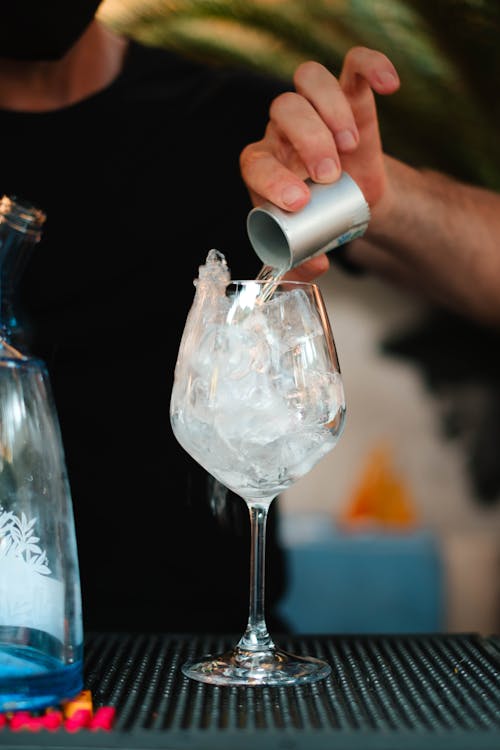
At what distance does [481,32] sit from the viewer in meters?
1.24

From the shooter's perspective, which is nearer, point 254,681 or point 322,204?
point 254,681

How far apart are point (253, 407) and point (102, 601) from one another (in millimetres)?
610

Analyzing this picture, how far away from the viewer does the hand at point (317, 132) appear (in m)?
0.78

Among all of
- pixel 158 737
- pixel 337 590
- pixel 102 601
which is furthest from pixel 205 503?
pixel 337 590

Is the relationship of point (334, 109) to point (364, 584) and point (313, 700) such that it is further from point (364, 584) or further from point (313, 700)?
point (364, 584)

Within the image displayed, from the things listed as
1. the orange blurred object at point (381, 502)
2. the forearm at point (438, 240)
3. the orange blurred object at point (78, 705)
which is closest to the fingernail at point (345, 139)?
the forearm at point (438, 240)

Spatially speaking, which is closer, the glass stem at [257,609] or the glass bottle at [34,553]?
the glass bottle at [34,553]

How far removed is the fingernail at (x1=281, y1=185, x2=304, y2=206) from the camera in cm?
75

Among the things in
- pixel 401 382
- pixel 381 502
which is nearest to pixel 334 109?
pixel 381 502

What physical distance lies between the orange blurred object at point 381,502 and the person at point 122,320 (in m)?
2.09

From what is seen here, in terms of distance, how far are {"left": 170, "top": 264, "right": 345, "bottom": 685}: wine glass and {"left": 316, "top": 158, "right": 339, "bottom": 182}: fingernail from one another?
0.10m

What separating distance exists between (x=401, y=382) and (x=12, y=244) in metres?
3.04

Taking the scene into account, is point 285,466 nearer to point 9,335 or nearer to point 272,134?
point 9,335

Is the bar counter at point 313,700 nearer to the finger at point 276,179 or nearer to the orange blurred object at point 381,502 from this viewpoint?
the finger at point 276,179
